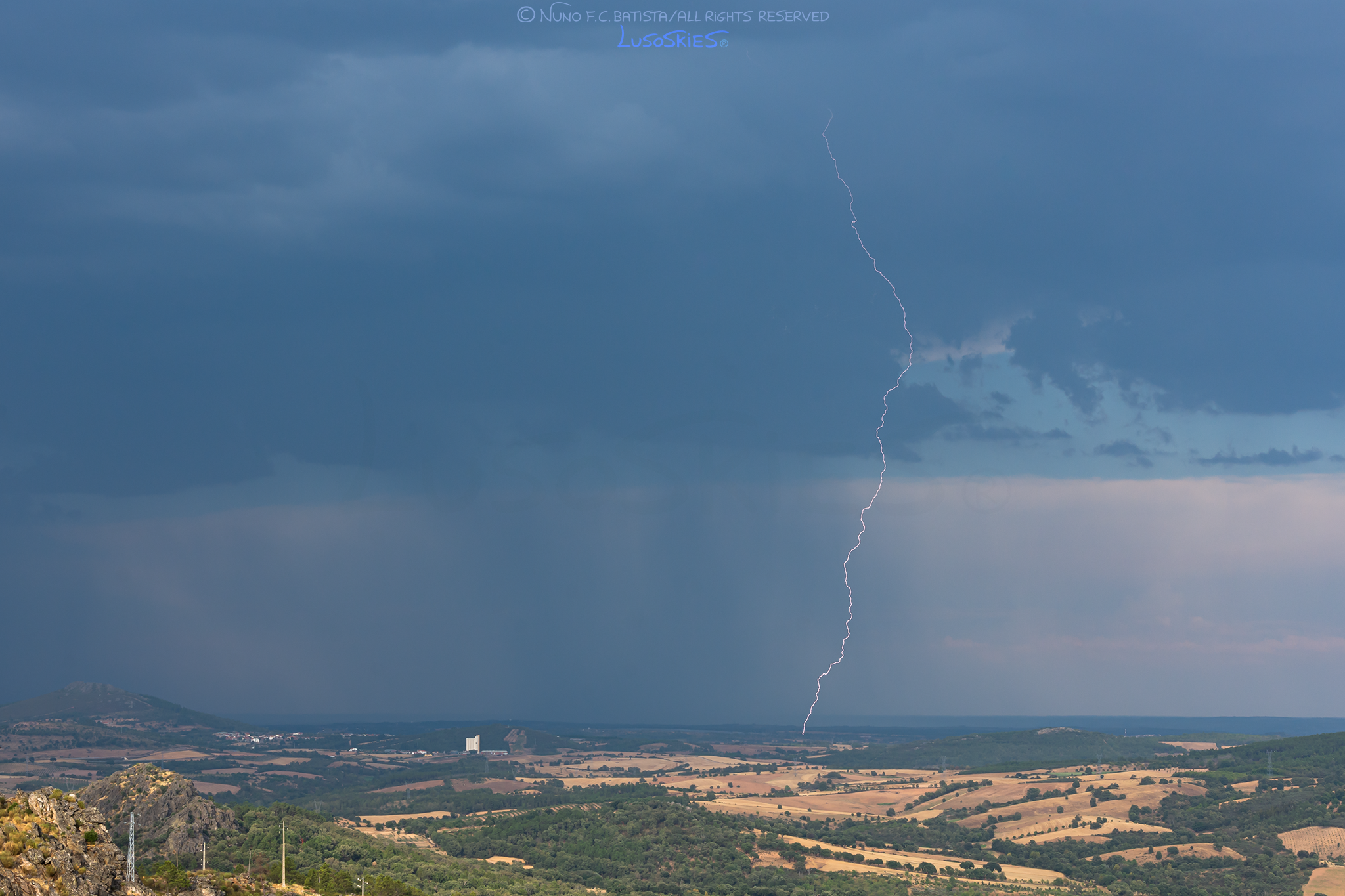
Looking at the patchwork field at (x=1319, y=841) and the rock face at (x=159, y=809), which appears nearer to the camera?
the rock face at (x=159, y=809)

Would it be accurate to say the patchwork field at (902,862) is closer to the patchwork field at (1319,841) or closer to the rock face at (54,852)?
the patchwork field at (1319,841)

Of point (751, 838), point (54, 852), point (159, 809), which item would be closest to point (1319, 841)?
point (751, 838)

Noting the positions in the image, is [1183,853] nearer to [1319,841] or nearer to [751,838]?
[1319,841]

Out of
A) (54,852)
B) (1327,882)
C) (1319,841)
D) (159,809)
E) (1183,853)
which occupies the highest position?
(54,852)

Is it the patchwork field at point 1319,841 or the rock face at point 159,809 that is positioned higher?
the rock face at point 159,809

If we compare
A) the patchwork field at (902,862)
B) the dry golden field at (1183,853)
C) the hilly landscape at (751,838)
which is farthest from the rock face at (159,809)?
the dry golden field at (1183,853)

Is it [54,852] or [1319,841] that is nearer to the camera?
[54,852]

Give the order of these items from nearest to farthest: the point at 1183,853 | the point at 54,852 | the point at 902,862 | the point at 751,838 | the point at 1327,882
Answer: the point at 54,852
the point at 1327,882
the point at 1183,853
the point at 902,862
the point at 751,838
